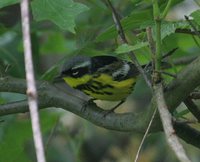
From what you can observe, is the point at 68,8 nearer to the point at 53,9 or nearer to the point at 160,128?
the point at 53,9

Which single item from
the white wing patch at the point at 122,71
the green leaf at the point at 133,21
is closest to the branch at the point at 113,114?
the green leaf at the point at 133,21

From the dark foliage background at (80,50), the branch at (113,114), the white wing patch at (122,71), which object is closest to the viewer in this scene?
the branch at (113,114)

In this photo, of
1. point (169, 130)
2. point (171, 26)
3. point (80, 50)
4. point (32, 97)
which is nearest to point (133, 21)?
point (171, 26)

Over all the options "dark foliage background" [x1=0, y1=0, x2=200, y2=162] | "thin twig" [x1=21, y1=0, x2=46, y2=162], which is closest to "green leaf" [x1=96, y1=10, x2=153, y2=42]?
"dark foliage background" [x1=0, y1=0, x2=200, y2=162]

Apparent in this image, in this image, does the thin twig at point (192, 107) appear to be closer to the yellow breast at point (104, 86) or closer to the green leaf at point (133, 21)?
the green leaf at point (133, 21)

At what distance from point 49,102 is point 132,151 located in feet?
Result: 8.66

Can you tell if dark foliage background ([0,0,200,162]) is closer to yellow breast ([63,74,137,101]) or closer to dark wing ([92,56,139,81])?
dark wing ([92,56,139,81])

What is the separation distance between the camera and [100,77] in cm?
404

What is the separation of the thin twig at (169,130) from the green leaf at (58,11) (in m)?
0.45

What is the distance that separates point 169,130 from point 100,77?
2.53 metres

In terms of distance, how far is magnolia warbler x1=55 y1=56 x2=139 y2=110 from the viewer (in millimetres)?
3900

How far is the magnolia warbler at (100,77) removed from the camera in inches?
154

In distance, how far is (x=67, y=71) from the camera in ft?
13.0

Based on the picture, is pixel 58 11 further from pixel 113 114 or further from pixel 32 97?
pixel 32 97
